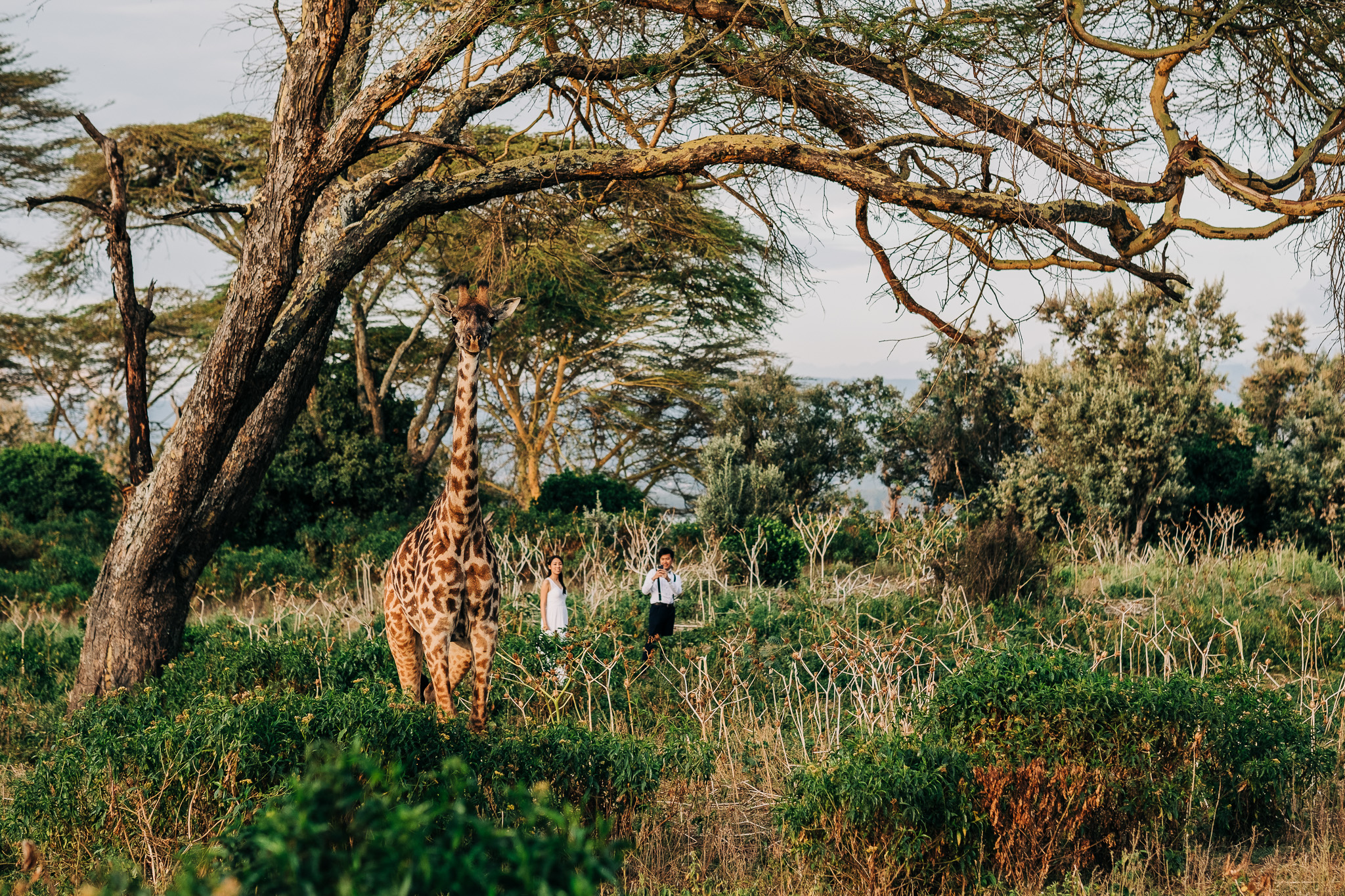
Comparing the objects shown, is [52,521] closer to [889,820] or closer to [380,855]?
[889,820]

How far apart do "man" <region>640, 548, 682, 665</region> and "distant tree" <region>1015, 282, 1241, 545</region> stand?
7494mm

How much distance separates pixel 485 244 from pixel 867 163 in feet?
15.4

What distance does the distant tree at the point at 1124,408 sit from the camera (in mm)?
14664

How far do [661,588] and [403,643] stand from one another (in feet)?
7.85

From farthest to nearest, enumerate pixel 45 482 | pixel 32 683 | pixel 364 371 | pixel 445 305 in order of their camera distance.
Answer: pixel 364 371 → pixel 45 482 → pixel 32 683 → pixel 445 305

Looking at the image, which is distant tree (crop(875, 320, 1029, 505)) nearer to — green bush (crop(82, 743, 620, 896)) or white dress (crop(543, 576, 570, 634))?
white dress (crop(543, 576, 570, 634))

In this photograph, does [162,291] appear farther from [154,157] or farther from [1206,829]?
[1206,829]

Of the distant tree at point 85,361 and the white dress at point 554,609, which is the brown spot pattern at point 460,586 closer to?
the white dress at point 554,609

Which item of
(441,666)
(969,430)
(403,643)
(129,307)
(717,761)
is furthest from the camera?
(969,430)

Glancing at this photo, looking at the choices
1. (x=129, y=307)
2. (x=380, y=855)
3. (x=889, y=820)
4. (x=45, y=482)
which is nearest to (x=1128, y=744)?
(x=889, y=820)

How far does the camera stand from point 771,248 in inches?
304

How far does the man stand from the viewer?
8.23 metres

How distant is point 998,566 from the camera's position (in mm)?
10523

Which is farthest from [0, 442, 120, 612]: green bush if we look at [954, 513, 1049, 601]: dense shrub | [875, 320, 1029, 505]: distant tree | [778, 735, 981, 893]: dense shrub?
[875, 320, 1029, 505]: distant tree
